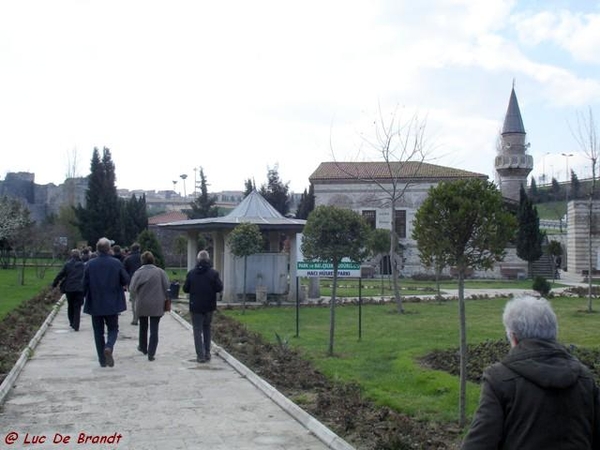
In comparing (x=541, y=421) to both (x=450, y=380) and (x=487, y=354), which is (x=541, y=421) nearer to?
(x=450, y=380)

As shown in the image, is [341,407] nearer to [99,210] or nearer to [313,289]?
[313,289]

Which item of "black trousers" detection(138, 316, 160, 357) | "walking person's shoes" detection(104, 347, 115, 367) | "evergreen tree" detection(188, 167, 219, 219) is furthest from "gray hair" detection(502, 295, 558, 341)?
"evergreen tree" detection(188, 167, 219, 219)

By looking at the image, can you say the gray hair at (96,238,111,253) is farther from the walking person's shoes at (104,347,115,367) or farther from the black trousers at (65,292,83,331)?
the black trousers at (65,292,83,331)

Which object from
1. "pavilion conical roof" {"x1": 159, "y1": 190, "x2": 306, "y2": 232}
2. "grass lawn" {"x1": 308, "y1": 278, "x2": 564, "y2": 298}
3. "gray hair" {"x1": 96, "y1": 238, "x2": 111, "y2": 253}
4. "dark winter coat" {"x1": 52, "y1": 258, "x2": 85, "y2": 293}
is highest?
"pavilion conical roof" {"x1": 159, "y1": 190, "x2": 306, "y2": 232}

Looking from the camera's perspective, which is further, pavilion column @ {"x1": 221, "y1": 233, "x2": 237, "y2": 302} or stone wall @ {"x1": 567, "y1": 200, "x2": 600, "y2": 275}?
stone wall @ {"x1": 567, "y1": 200, "x2": 600, "y2": 275}

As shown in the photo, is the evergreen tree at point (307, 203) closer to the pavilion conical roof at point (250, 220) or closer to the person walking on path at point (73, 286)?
the pavilion conical roof at point (250, 220)

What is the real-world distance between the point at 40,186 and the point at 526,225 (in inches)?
2966

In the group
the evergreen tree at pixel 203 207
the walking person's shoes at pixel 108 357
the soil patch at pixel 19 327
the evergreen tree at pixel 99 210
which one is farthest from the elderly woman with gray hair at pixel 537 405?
the evergreen tree at pixel 203 207

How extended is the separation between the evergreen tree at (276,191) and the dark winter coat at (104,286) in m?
48.2

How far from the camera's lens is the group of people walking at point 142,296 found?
1102 centimetres

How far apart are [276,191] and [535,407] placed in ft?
186

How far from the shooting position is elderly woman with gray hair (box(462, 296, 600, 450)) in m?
3.40

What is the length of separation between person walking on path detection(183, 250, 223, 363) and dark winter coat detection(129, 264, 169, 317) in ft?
1.36

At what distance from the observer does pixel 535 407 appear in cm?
340
